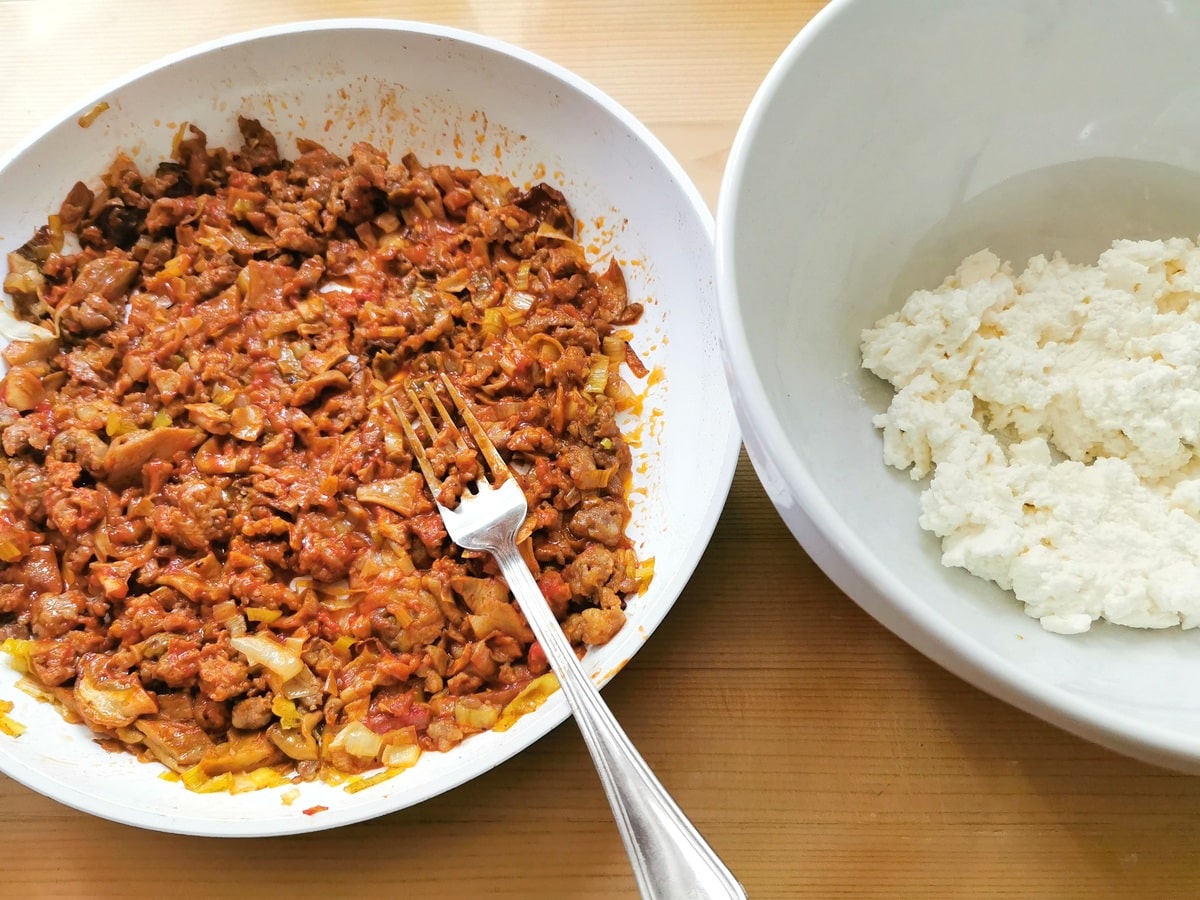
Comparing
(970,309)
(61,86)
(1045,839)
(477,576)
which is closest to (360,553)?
(477,576)

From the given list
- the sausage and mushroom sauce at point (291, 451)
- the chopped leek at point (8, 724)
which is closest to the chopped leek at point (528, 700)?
the sausage and mushroom sauce at point (291, 451)

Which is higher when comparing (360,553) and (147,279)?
(147,279)

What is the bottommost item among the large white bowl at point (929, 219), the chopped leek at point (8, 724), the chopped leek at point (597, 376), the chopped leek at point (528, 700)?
the chopped leek at point (528, 700)

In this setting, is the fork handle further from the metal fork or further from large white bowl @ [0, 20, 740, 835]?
large white bowl @ [0, 20, 740, 835]

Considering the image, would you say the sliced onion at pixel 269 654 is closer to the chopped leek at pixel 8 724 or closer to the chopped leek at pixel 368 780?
the chopped leek at pixel 368 780

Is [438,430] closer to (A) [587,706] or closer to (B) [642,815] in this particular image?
(A) [587,706]

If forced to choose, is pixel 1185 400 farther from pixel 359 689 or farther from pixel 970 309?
pixel 359 689

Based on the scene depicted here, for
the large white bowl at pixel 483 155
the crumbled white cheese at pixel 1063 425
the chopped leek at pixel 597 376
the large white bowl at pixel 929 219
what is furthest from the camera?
the chopped leek at pixel 597 376
